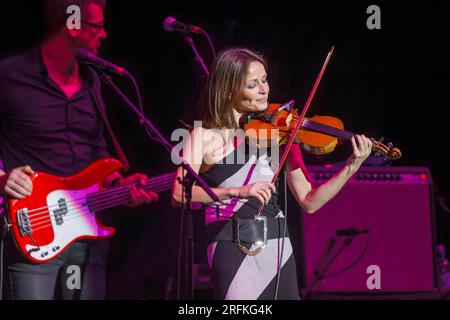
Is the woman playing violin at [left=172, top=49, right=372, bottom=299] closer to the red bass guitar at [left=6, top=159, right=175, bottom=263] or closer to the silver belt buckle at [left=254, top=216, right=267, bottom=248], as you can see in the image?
the silver belt buckle at [left=254, top=216, right=267, bottom=248]

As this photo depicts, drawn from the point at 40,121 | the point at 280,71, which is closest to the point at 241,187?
the point at 40,121

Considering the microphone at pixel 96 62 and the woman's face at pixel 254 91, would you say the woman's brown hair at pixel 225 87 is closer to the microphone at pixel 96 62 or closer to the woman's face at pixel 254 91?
the woman's face at pixel 254 91

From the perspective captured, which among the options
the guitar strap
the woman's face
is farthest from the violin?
the guitar strap

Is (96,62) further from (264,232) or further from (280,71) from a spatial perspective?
(280,71)

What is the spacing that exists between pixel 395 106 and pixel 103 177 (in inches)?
78.7

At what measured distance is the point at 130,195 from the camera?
3.02 meters

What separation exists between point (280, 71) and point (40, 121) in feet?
5.04

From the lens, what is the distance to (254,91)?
8.71 feet

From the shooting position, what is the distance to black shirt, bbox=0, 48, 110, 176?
2.87m

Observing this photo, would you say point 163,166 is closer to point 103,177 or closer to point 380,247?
point 103,177

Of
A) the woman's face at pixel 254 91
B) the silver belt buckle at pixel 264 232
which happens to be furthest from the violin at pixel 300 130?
the silver belt buckle at pixel 264 232

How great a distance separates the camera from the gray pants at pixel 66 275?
106 inches
